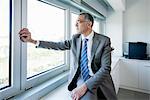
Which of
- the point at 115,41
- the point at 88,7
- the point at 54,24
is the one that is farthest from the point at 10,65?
the point at 115,41

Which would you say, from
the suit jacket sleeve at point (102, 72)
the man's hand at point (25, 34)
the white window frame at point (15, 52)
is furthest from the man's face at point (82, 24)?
the white window frame at point (15, 52)

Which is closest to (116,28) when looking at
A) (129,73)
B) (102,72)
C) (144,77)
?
(129,73)

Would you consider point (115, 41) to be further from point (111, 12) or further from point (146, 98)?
point (146, 98)

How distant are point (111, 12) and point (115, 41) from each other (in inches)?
34.0

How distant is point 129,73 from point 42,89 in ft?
10.8

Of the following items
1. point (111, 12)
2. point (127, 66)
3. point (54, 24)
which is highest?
point (111, 12)

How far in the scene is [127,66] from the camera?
178 inches

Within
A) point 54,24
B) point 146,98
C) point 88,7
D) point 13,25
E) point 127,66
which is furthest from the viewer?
point 127,66

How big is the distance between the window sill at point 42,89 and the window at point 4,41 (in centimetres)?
19

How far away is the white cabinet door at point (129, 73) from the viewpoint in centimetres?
445

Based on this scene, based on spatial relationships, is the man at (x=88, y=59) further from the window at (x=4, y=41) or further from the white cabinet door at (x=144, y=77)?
the white cabinet door at (x=144, y=77)

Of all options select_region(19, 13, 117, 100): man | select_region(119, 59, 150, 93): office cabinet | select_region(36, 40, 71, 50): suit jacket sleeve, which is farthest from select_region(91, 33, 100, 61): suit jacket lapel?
select_region(119, 59, 150, 93): office cabinet

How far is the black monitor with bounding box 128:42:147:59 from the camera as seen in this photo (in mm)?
4500

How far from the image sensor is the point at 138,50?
452cm
